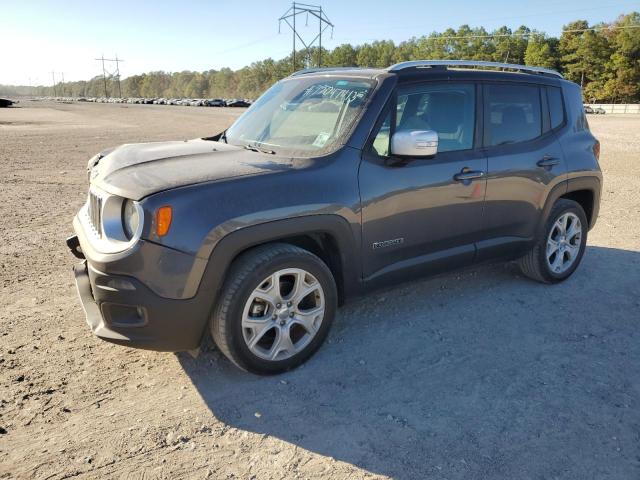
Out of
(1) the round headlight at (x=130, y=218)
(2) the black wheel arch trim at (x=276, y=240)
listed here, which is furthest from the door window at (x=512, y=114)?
(1) the round headlight at (x=130, y=218)

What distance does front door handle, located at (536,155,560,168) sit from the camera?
178 inches

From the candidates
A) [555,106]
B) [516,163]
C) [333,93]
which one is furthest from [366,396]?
[555,106]

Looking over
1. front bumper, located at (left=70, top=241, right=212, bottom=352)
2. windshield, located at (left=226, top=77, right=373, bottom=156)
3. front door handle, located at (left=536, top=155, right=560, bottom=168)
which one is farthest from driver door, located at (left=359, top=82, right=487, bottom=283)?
front bumper, located at (left=70, top=241, right=212, bottom=352)

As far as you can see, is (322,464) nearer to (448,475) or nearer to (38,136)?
(448,475)

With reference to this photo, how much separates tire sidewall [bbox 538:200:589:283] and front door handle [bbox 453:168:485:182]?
113cm

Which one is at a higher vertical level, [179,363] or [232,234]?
[232,234]

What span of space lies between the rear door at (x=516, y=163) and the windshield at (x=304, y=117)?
1202mm

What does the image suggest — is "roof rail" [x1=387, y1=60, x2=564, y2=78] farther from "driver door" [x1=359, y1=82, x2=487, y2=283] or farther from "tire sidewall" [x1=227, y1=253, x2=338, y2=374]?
"tire sidewall" [x1=227, y1=253, x2=338, y2=374]

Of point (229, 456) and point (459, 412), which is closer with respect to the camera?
point (229, 456)

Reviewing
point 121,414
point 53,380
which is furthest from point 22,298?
point 121,414

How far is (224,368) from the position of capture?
11.3 feet

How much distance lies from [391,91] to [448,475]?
7.99 ft

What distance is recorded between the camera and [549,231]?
4.81 m

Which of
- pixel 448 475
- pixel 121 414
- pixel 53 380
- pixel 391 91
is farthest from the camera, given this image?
pixel 391 91
